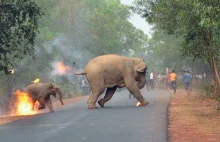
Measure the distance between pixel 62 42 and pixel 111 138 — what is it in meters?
27.3

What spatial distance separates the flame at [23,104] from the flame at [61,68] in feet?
44.9

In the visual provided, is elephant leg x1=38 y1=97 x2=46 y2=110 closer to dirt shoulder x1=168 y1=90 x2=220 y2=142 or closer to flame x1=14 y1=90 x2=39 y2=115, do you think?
flame x1=14 y1=90 x2=39 y2=115

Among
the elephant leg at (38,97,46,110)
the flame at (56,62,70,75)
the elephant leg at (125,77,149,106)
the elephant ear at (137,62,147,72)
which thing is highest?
the flame at (56,62,70,75)

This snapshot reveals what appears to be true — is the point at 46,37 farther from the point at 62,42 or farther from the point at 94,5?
the point at 94,5

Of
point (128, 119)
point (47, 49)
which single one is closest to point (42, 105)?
point (128, 119)

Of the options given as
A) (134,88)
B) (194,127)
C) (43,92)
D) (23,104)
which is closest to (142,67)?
(134,88)

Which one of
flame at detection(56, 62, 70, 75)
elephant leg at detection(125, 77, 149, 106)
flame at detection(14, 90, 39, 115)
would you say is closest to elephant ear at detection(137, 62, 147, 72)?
elephant leg at detection(125, 77, 149, 106)

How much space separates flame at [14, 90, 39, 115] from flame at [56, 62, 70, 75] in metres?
13.7

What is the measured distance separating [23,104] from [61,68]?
1585 centimetres

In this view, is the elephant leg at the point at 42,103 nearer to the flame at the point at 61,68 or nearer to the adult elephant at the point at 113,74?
the adult elephant at the point at 113,74

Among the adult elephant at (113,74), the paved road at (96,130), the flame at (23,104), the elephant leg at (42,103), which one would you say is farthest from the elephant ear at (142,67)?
the flame at (23,104)

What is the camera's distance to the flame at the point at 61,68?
125 feet

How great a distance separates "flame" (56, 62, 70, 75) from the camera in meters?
38.1

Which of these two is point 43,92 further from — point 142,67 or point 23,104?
point 142,67
